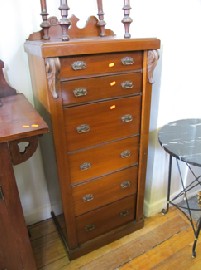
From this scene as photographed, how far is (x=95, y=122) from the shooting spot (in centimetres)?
115

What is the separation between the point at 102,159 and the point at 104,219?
1.48 ft

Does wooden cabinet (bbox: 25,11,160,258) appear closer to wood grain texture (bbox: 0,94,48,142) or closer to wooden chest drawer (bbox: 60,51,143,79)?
wooden chest drawer (bbox: 60,51,143,79)

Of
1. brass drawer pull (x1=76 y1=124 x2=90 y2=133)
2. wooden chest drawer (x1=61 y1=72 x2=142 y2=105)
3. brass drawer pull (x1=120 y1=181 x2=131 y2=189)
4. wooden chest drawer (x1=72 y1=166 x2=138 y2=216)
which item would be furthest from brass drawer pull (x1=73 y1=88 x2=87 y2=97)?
brass drawer pull (x1=120 y1=181 x2=131 y2=189)

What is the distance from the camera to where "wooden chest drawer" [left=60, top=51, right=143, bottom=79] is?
3.25 feet

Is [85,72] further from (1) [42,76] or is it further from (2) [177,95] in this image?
(2) [177,95]

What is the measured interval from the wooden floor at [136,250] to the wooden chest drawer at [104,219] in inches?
5.4

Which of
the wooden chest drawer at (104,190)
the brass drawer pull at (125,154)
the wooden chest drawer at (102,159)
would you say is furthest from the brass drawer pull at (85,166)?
the brass drawer pull at (125,154)

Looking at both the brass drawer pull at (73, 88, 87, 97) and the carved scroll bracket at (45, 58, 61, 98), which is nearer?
the carved scroll bracket at (45, 58, 61, 98)

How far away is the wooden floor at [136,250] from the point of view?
4.68ft

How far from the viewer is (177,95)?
1.54m

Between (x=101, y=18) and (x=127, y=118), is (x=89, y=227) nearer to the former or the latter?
(x=127, y=118)

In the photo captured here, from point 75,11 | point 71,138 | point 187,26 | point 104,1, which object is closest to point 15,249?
point 71,138

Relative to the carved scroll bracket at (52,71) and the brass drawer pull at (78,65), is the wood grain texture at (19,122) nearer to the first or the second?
the carved scroll bracket at (52,71)

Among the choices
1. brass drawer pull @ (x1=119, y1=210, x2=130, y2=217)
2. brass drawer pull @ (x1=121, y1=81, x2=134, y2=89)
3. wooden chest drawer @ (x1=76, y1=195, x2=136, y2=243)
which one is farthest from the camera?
brass drawer pull @ (x1=119, y1=210, x2=130, y2=217)
